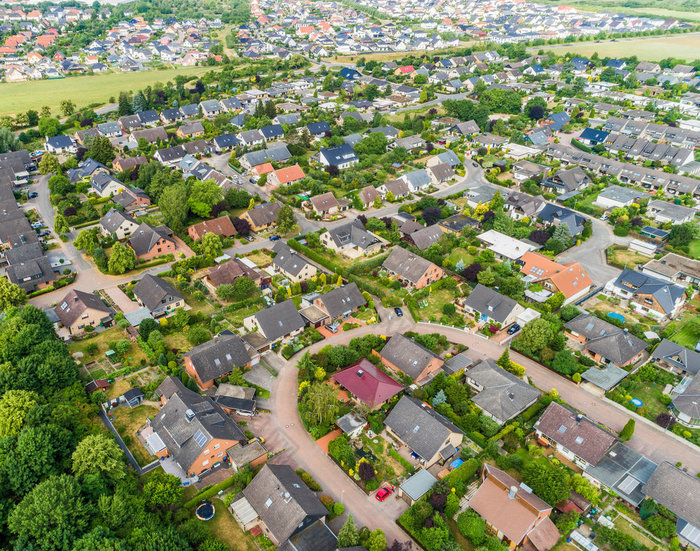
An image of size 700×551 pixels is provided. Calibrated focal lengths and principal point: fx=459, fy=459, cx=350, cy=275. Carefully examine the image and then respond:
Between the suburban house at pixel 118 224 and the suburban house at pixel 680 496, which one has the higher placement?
the suburban house at pixel 680 496

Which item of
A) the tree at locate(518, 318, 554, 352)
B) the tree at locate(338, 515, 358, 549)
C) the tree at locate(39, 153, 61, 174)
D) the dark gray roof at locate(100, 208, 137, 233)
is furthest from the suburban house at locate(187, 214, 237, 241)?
the tree at locate(338, 515, 358, 549)

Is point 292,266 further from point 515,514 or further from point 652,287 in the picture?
point 652,287

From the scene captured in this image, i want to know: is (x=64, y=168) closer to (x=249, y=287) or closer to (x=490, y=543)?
(x=249, y=287)

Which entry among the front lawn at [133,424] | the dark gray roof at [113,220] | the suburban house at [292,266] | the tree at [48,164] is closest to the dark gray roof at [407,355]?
the suburban house at [292,266]

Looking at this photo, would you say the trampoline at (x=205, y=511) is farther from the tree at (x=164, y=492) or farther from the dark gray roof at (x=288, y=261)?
the dark gray roof at (x=288, y=261)

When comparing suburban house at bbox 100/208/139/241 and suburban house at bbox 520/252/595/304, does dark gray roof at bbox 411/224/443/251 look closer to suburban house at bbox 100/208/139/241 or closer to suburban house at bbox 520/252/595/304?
suburban house at bbox 520/252/595/304

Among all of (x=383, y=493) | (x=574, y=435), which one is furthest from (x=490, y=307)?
(x=383, y=493)
